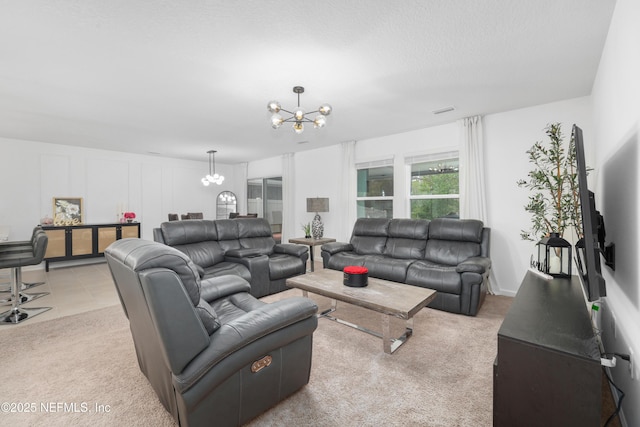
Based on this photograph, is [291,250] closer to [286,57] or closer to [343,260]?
[343,260]

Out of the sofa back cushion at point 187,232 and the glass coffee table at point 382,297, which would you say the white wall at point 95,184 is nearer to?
the sofa back cushion at point 187,232

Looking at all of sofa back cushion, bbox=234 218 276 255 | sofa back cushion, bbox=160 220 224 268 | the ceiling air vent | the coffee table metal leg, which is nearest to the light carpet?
the coffee table metal leg

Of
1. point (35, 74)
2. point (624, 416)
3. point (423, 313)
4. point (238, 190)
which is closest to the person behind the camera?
point (624, 416)

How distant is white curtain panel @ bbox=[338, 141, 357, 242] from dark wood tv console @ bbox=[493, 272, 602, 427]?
4.22 m

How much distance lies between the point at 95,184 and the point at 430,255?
706 centimetres

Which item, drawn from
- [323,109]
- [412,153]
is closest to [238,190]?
[412,153]

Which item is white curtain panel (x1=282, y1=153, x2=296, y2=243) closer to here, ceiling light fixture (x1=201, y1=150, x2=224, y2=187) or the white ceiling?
ceiling light fixture (x1=201, y1=150, x2=224, y2=187)

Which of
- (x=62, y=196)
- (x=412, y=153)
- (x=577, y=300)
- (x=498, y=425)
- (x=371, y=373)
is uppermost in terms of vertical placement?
(x=412, y=153)

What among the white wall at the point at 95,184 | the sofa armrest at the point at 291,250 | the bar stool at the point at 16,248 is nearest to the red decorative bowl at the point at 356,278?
the sofa armrest at the point at 291,250

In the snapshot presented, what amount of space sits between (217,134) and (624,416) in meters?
5.65

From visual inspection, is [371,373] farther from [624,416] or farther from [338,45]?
[338,45]

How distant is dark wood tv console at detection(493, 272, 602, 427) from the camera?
45.3 inches

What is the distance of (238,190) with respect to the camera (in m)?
8.73

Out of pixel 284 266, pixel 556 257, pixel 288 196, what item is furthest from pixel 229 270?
pixel 288 196
